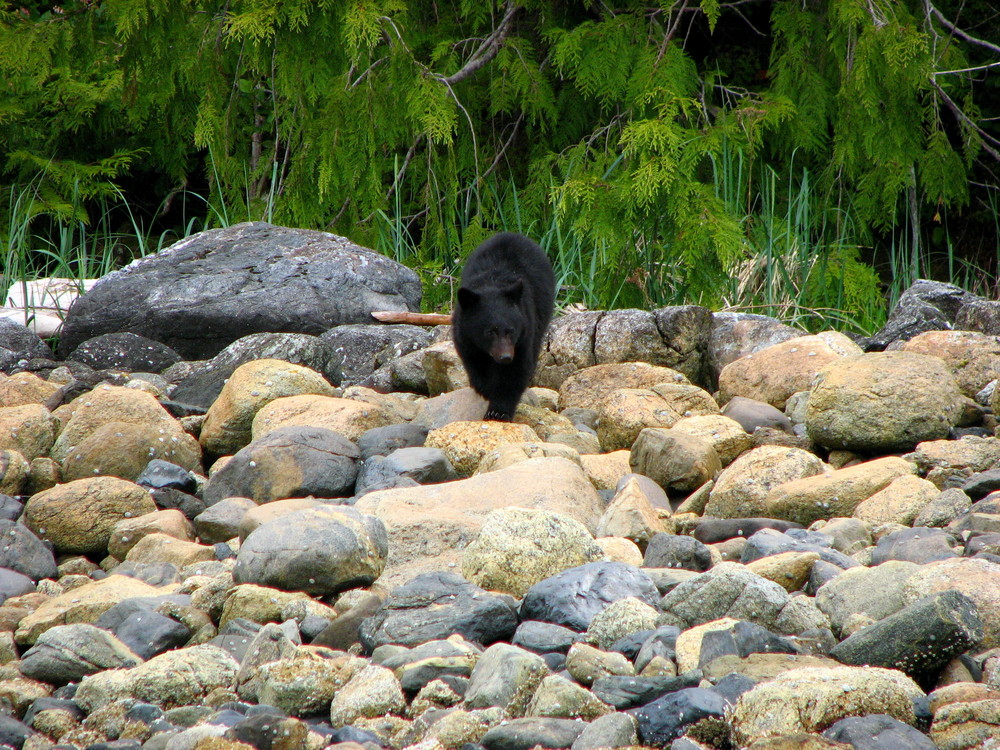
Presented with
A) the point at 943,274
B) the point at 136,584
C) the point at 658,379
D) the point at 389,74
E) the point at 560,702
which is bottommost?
the point at 943,274

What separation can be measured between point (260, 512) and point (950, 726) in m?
2.37

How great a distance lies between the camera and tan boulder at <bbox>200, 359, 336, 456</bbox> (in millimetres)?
4938

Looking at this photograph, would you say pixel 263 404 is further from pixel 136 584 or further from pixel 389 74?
pixel 389 74

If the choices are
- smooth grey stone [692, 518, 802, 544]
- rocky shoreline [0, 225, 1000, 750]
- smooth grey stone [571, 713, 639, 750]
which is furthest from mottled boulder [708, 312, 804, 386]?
smooth grey stone [571, 713, 639, 750]

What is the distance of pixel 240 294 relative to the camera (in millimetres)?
6961

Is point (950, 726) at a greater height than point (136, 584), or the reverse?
point (950, 726)

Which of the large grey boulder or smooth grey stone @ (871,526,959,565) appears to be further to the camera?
the large grey boulder

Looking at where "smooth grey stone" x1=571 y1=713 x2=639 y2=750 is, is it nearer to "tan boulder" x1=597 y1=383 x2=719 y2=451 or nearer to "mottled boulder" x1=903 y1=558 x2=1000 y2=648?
"mottled boulder" x1=903 y1=558 x2=1000 y2=648

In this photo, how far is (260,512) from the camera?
3527 millimetres

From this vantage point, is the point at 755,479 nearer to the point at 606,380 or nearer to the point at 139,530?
the point at 606,380

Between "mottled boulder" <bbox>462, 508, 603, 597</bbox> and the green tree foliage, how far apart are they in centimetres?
330

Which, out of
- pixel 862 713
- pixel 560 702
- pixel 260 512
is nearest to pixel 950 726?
pixel 862 713

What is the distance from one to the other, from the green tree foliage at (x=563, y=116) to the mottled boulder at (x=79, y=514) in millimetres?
3355

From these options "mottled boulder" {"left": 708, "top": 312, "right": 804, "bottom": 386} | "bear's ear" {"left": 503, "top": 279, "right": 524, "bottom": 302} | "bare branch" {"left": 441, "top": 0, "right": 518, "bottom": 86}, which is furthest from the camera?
"bare branch" {"left": 441, "top": 0, "right": 518, "bottom": 86}
